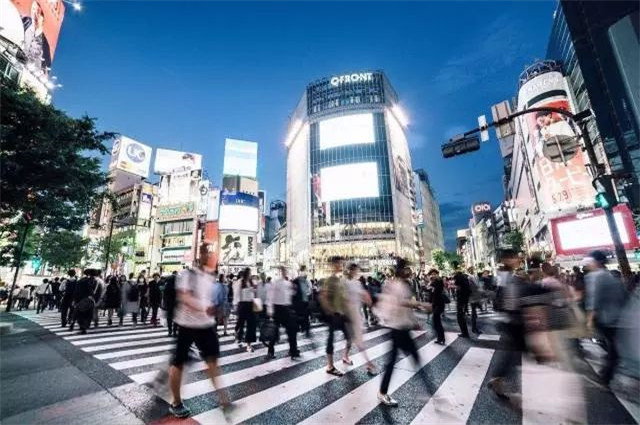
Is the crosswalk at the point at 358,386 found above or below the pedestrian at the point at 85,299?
below

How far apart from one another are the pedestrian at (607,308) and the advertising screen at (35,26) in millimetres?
34549

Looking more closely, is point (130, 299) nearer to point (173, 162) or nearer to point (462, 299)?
point (462, 299)

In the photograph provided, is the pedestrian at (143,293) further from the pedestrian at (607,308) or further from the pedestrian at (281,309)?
the pedestrian at (607,308)

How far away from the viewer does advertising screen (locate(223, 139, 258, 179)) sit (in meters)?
62.8

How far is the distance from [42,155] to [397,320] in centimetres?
1248

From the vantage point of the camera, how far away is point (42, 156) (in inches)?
407

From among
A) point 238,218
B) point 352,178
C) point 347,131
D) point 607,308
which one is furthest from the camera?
point 347,131

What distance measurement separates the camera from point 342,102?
247 ft

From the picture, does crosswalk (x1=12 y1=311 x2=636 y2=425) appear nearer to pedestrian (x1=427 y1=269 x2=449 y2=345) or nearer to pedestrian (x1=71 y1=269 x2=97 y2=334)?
pedestrian (x1=427 y1=269 x2=449 y2=345)

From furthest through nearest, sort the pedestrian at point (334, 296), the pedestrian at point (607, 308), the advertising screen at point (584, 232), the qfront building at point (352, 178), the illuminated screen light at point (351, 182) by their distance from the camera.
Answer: the illuminated screen light at point (351, 182) → the qfront building at point (352, 178) → the advertising screen at point (584, 232) → the pedestrian at point (334, 296) → the pedestrian at point (607, 308)

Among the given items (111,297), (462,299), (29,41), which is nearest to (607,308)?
(462,299)

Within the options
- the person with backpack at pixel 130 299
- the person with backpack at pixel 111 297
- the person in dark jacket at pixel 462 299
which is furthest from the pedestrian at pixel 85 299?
the person in dark jacket at pixel 462 299

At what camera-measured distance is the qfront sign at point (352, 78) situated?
75.9 meters

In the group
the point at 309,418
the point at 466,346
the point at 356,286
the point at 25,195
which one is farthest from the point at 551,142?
the point at 25,195
